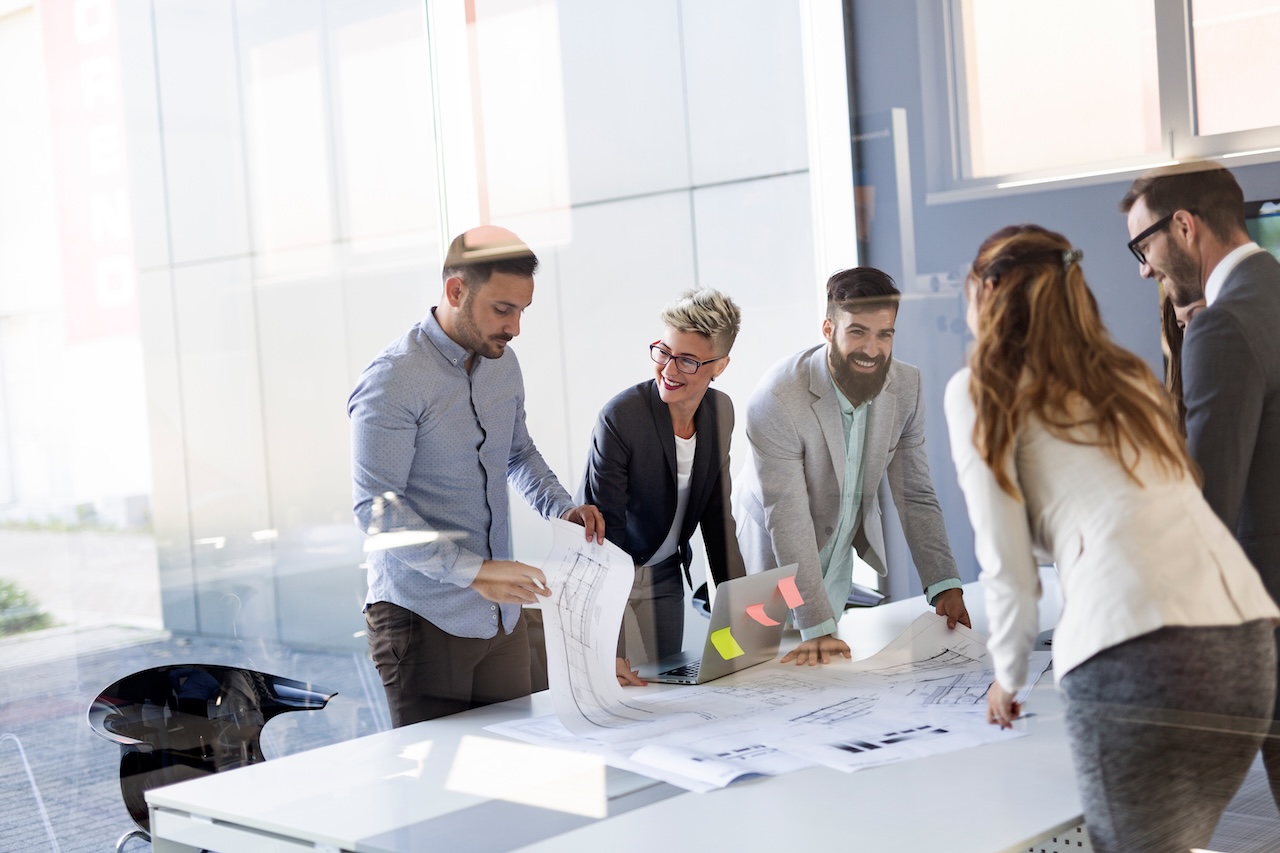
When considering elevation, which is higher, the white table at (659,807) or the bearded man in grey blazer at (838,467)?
the bearded man in grey blazer at (838,467)

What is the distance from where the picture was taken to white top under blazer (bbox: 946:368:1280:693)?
1152 millimetres

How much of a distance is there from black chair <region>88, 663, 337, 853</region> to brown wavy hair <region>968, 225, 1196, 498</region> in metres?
1.55

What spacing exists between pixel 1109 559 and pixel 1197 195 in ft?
1.54

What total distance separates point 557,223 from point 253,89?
0.87 metres

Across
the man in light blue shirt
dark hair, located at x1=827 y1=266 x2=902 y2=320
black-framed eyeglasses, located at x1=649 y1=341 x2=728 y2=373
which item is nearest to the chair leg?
the man in light blue shirt

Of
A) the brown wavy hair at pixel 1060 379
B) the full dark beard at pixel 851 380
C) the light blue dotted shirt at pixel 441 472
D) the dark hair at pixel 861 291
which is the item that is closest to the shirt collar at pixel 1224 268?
the brown wavy hair at pixel 1060 379

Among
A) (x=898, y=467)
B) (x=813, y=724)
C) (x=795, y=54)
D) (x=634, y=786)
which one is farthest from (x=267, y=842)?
(x=795, y=54)

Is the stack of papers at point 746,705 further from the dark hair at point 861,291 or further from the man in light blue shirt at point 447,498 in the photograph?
the dark hair at point 861,291

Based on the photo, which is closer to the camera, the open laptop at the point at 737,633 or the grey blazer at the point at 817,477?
the grey blazer at the point at 817,477

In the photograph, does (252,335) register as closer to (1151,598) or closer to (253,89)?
(253,89)

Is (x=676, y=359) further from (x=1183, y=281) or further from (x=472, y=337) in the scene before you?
(x=1183, y=281)

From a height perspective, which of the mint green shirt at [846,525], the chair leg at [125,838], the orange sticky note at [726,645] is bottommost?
the chair leg at [125,838]

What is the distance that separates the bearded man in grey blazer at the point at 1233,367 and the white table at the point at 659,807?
0.22 meters

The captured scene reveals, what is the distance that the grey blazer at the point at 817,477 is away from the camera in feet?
5.40
